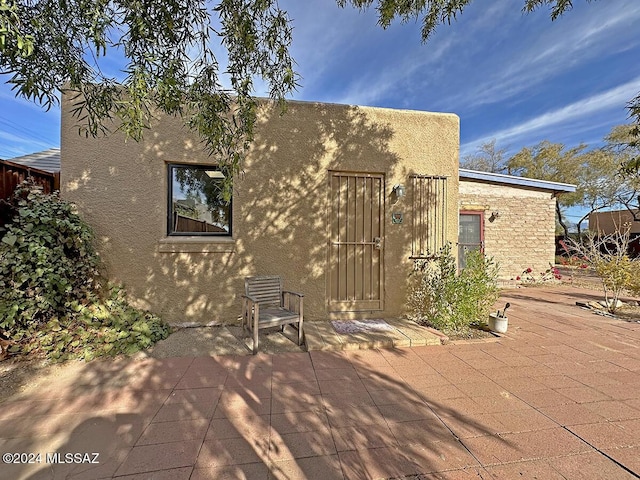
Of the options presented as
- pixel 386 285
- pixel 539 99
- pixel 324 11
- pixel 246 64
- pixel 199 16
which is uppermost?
pixel 539 99

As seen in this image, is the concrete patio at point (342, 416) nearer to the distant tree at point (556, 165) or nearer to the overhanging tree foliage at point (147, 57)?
the overhanging tree foliage at point (147, 57)

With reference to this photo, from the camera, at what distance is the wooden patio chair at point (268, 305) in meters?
3.45

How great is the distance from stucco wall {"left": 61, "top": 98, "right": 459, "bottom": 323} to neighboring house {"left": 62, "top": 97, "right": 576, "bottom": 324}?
0.02m

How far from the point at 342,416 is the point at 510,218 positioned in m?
8.71

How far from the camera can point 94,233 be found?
4012mm

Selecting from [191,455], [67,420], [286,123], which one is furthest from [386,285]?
[67,420]

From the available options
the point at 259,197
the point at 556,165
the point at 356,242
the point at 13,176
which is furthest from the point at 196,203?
the point at 556,165

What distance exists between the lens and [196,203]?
14.6 ft

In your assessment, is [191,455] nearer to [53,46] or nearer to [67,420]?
[67,420]

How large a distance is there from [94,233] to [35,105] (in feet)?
8.03

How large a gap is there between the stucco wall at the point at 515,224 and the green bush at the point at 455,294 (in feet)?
13.9

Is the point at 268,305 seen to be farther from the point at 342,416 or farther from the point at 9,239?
the point at 9,239

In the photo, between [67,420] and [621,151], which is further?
[621,151]

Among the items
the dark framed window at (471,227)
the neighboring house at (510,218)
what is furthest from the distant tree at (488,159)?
the dark framed window at (471,227)
